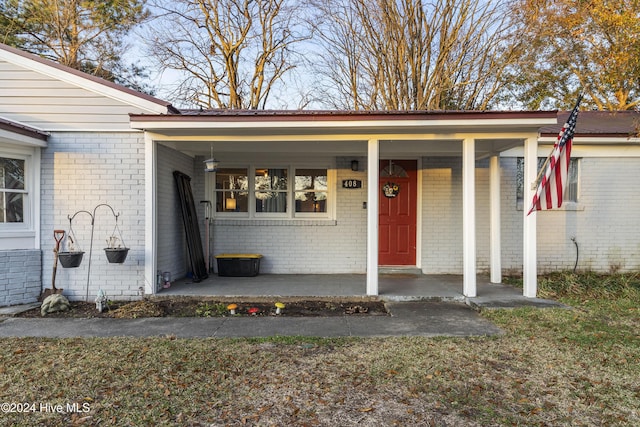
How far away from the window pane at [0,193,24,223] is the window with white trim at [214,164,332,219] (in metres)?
3.42

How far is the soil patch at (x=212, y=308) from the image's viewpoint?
5.41m

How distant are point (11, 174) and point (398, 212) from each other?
23.2 feet

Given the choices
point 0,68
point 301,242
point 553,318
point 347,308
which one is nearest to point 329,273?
point 301,242

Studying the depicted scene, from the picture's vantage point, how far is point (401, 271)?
8164 mm

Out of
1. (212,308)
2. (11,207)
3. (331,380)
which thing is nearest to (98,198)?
(11,207)

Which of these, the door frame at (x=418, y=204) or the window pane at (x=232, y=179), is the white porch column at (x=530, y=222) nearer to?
the door frame at (x=418, y=204)

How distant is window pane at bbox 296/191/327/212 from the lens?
8438 millimetres

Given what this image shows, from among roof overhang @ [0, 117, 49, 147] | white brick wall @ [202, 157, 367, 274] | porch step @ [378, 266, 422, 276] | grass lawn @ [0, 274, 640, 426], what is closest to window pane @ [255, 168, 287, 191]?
white brick wall @ [202, 157, 367, 274]

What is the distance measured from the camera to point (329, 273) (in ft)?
27.0

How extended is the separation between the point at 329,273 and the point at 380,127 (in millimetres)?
3709

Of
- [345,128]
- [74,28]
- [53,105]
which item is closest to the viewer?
[345,128]

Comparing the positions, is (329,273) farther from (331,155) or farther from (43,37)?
(43,37)

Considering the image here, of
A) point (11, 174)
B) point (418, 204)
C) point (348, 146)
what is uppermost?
point (348, 146)

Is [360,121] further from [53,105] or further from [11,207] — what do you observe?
[11,207]
